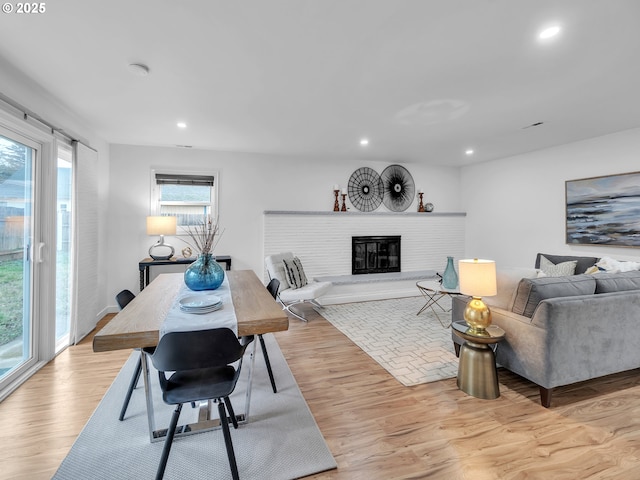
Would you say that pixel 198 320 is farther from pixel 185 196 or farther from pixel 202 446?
pixel 185 196

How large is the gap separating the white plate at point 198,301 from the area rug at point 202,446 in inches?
30.9

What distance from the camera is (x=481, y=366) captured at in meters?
2.22

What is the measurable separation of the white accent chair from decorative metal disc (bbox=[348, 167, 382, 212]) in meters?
1.74

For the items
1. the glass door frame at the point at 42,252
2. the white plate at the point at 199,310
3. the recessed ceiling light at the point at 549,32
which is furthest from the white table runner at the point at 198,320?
the recessed ceiling light at the point at 549,32

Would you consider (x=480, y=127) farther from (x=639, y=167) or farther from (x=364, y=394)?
(x=364, y=394)

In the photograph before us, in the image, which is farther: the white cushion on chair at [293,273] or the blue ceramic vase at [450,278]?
the white cushion on chair at [293,273]

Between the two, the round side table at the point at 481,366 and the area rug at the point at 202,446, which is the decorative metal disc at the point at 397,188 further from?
the area rug at the point at 202,446

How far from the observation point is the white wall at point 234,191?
4.30 m

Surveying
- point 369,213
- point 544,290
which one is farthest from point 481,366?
point 369,213

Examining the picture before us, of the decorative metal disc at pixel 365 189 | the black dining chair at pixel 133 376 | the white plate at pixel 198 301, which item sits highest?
the decorative metal disc at pixel 365 189

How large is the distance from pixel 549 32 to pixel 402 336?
2.88 metres

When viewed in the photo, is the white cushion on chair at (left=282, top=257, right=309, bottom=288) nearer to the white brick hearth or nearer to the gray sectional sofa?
the white brick hearth

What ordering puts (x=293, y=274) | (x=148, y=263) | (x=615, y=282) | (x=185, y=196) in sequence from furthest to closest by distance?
(x=185, y=196)
(x=293, y=274)
(x=148, y=263)
(x=615, y=282)

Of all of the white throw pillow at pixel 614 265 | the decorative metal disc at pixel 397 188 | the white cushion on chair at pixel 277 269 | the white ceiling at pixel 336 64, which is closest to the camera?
the white ceiling at pixel 336 64
